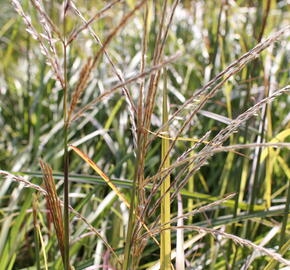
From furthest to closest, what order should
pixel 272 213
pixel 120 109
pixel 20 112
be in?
1. pixel 20 112
2. pixel 120 109
3. pixel 272 213

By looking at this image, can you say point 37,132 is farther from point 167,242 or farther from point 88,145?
point 167,242

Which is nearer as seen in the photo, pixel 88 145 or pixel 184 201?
pixel 184 201

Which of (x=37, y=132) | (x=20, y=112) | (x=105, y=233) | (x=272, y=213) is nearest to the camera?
(x=272, y=213)

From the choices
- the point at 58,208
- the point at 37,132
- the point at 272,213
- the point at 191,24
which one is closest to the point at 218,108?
the point at 37,132

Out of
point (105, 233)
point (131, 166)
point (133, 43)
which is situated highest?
point (133, 43)

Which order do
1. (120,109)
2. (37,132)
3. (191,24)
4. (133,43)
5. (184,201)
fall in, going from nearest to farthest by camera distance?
(184,201)
(37,132)
(120,109)
(133,43)
(191,24)

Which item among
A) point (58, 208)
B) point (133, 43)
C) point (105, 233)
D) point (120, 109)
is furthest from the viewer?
point (133, 43)

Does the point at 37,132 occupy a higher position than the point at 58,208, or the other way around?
the point at 37,132

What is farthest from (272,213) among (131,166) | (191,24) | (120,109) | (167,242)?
(191,24)

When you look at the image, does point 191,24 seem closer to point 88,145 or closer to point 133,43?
point 133,43
